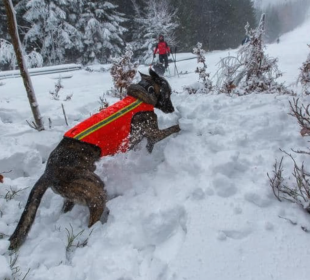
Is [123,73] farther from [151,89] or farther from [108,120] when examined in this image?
[108,120]

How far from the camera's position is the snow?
1943 millimetres

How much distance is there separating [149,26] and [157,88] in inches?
815

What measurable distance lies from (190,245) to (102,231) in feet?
2.76

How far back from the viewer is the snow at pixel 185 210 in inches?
76.5

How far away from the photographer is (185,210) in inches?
93.4

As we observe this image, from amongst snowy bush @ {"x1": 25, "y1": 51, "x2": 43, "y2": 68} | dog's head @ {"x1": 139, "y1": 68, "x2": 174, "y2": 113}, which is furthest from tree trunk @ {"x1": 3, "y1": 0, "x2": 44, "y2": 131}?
snowy bush @ {"x1": 25, "y1": 51, "x2": 43, "y2": 68}

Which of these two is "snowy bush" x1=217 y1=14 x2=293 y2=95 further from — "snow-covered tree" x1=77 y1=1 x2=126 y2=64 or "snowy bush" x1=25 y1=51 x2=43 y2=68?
"snow-covered tree" x1=77 y1=1 x2=126 y2=64

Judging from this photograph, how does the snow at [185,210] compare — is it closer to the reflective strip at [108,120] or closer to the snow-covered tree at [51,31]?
the reflective strip at [108,120]

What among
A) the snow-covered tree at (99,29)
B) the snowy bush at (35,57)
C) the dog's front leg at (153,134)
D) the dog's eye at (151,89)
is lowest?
the dog's front leg at (153,134)

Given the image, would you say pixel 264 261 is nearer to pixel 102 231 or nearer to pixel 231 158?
pixel 231 158

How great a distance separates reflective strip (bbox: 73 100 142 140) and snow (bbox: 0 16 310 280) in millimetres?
575

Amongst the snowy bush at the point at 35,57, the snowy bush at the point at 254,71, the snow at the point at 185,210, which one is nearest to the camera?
the snow at the point at 185,210

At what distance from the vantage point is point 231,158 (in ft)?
9.01

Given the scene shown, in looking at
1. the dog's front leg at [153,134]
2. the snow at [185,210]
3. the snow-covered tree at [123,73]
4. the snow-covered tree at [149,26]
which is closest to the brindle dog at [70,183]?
the snow at [185,210]
